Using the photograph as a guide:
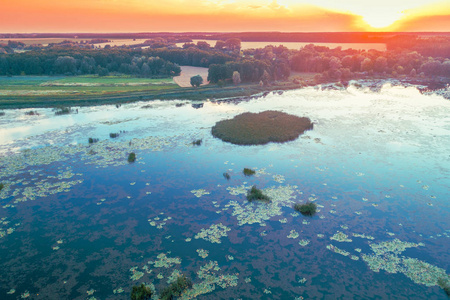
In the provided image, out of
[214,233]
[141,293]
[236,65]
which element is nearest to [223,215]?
[214,233]

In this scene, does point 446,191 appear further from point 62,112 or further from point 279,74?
point 279,74

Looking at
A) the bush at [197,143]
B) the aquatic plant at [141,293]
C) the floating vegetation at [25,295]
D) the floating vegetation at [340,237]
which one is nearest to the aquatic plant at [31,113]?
the bush at [197,143]

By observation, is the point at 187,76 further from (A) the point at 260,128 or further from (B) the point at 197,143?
(B) the point at 197,143

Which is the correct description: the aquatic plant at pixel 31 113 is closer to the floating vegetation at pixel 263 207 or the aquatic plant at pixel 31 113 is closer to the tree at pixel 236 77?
the floating vegetation at pixel 263 207

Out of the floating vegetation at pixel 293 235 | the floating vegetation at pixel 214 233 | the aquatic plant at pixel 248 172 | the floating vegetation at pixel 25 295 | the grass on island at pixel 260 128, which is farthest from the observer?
the grass on island at pixel 260 128

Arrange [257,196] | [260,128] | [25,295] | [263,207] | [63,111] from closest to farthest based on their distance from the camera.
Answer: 1. [25,295]
2. [263,207]
3. [257,196]
4. [260,128]
5. [63,111]

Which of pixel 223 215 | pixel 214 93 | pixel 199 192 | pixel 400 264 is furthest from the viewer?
pixel 214 93

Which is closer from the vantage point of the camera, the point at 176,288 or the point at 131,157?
the point at 176,288
